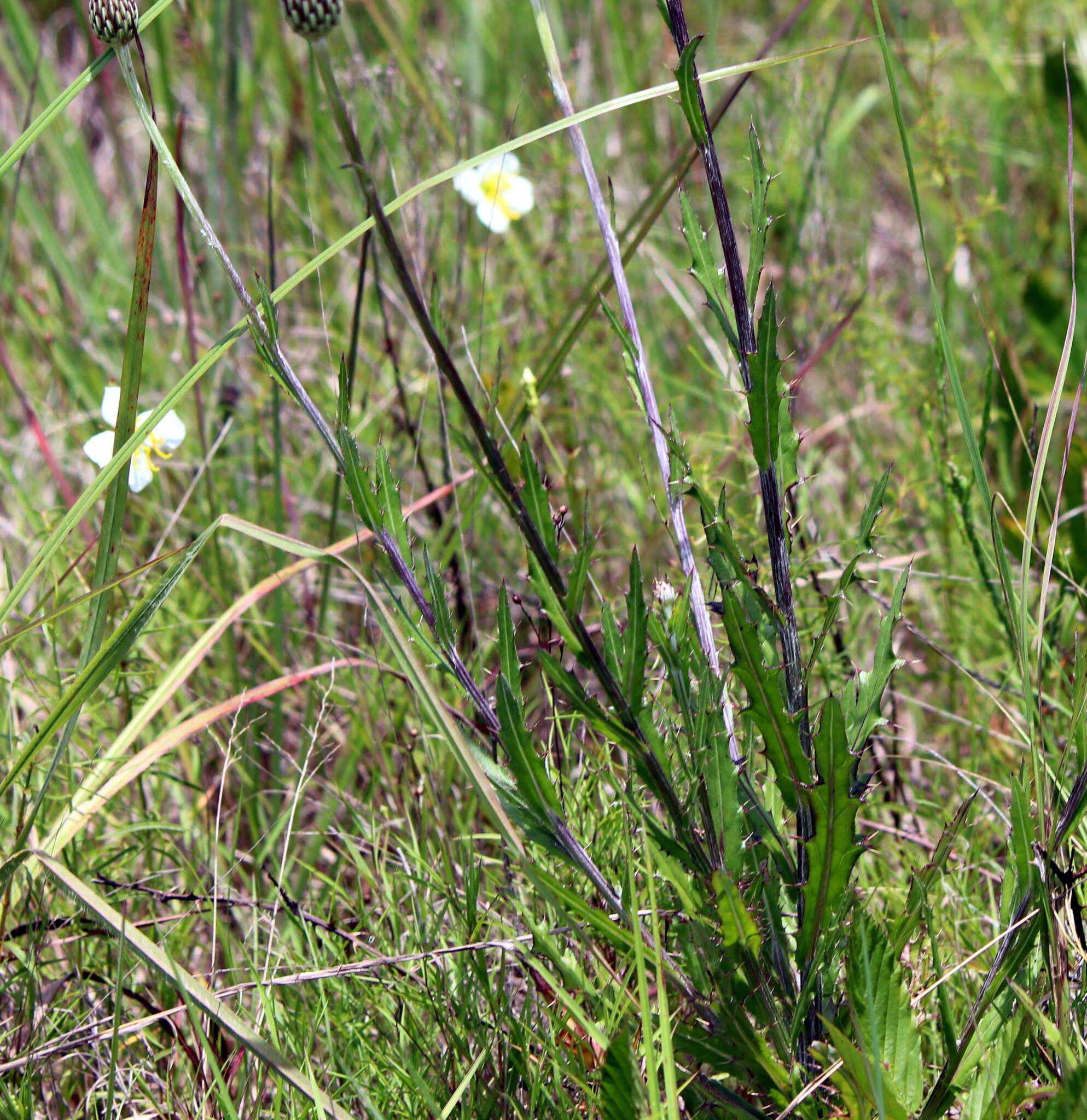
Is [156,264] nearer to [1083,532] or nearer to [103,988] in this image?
[103,988]

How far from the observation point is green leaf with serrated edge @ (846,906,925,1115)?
84 cm

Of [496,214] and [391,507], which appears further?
[496,214]

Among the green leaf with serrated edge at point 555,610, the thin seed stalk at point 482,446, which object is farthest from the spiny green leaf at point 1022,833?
the green leaf with serrated edge at point 555,610

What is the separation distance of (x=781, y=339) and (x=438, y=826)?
1.37 meters

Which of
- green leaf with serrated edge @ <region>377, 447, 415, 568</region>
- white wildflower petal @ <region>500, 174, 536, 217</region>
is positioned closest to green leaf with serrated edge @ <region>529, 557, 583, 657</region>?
green leaf with serrated edge @ <region>377, 447, 415, 568</region>

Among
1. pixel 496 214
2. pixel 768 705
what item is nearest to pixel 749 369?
pixel 768 705

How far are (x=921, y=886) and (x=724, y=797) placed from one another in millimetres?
181

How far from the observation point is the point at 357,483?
2.53 ft

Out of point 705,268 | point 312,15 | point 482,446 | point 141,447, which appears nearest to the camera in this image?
point 312,15

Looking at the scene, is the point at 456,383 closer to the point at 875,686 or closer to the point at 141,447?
the point at 875,686

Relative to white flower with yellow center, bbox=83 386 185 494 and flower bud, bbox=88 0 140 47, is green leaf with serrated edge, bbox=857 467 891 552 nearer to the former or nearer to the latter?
flower bud, bbox=88 0 140 47

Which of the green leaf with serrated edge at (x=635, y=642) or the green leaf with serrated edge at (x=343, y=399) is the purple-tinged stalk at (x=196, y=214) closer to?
the green leaf with serrated edge at (x=343, y=399)

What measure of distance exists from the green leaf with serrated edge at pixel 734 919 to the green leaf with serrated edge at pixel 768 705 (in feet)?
0.28

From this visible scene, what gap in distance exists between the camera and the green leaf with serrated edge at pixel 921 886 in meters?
0.84
